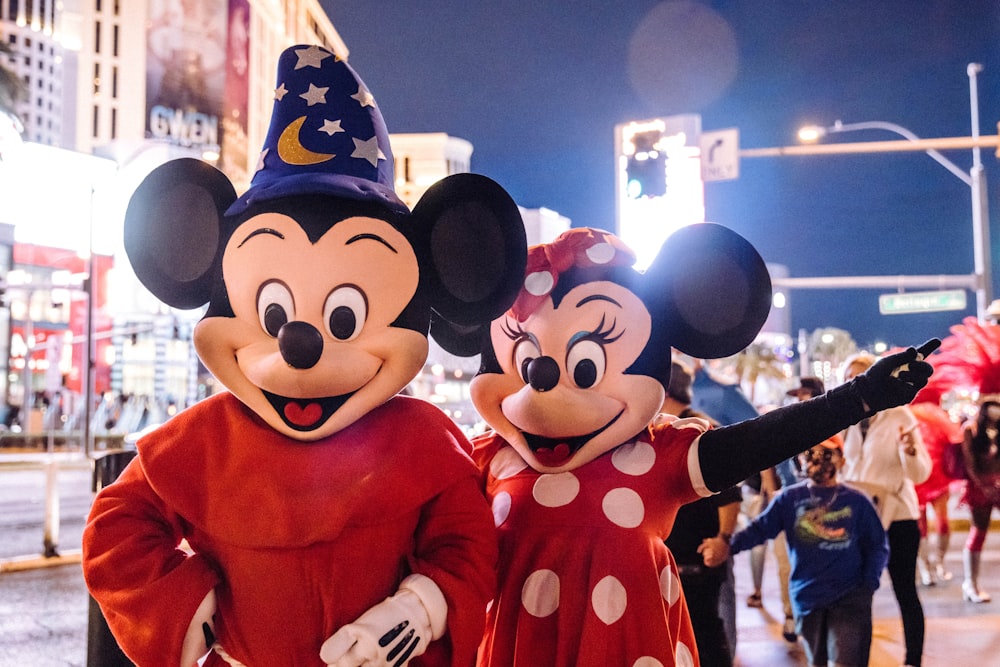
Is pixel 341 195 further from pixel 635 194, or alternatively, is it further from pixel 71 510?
pixel 71 510

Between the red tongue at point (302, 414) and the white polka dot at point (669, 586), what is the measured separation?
41.4 inches

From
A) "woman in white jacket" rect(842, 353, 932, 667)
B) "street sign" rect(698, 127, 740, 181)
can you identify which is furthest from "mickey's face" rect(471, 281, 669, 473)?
"street sign" rect(698, 127, 740, 181)

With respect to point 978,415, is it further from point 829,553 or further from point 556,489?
point 556,489

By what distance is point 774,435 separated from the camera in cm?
228

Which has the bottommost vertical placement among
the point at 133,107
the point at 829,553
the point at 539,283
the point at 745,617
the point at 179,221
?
the point at 745,617

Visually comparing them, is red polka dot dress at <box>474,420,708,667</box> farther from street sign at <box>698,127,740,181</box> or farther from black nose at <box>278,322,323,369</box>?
street sign at <box>698,127,740,181</box>

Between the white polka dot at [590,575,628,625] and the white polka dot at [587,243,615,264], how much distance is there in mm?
900

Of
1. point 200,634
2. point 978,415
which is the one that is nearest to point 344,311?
point 200,634

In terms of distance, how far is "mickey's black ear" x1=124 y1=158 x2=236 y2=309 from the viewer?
2275 millimetres

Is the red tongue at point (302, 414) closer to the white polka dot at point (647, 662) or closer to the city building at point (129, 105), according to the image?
the white polka dot at point (647, 662)

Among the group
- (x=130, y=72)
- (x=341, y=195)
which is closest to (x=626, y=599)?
(x=341, y=195)

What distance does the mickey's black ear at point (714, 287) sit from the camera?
246 cm

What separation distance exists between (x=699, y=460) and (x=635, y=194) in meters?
6.87

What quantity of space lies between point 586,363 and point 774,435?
538 mm
